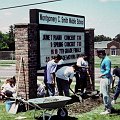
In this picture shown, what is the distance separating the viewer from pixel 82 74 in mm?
16125

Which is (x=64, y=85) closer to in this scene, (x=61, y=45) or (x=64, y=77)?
(x=64, y=77)

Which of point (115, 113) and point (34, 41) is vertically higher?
point (34, 41)

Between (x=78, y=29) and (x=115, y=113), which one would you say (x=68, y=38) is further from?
(x=115, y=113)

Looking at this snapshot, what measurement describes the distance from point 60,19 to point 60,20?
0.13 feet

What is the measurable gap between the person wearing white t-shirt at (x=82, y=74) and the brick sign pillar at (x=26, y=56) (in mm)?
3798

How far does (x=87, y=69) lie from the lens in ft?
53.0

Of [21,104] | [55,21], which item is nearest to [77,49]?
[55,21]

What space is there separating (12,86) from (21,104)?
64.7 inches

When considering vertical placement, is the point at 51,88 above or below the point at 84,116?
above

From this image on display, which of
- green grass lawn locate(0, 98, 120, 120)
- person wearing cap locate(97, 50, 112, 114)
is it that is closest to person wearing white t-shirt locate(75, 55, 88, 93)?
green grass lawn locate(0, 98, 120, 120)

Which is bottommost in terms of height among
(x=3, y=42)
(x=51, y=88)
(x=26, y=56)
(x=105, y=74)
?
(x=51, y=88)

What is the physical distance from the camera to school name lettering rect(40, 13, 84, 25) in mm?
13227

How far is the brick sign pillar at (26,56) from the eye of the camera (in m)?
12.2

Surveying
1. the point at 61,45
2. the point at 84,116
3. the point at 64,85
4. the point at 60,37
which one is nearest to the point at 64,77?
the point at 64,85
